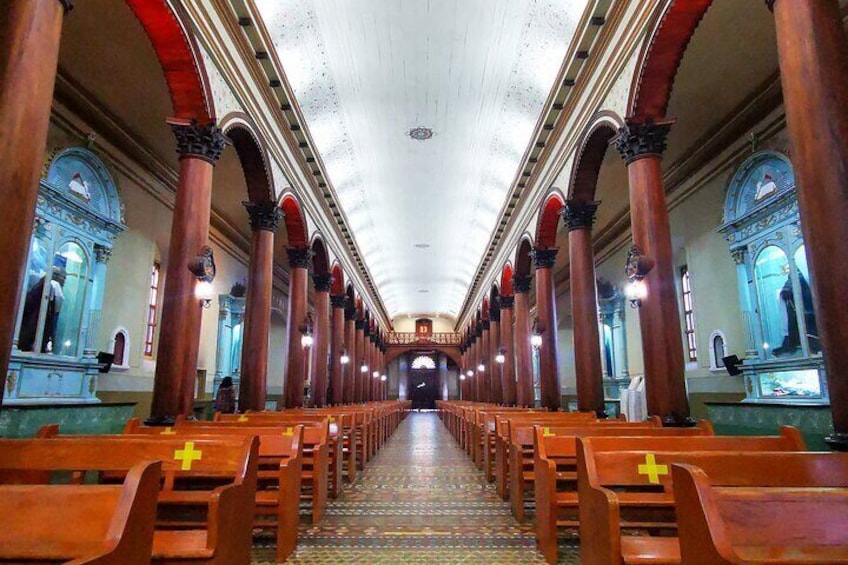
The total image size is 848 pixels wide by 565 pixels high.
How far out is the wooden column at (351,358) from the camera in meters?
20.6

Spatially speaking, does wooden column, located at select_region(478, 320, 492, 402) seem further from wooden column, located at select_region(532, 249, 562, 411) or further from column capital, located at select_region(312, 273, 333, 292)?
wooden column, located at select_region(532, 249, 562, 411)

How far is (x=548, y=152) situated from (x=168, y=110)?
760 cm

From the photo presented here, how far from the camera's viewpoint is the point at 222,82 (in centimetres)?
770

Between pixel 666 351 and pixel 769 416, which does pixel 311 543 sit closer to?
pixel 666 351

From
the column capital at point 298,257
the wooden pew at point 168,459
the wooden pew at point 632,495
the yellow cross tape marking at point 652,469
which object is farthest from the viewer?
the column capital at point 298,257

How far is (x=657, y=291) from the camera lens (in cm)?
638

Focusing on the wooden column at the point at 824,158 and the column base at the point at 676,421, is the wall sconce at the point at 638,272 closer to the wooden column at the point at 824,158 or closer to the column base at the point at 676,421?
the column base at the point at 676,421

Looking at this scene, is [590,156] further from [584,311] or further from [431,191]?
[431,191]

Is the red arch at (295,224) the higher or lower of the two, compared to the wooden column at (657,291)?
higher

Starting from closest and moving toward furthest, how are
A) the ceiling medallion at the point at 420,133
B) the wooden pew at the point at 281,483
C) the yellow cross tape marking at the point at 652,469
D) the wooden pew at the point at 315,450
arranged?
the yellow cross tape marking at the point at 652,469 → the wooden pew at the point at 281,483 → the wooden pew at the point at 315,450 → the ceiling medallion at the point at 420,133

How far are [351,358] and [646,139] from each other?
1645cm

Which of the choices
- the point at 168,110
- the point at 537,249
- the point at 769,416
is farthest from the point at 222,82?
the point at 769,416

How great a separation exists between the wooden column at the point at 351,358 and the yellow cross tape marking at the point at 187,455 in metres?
17.0

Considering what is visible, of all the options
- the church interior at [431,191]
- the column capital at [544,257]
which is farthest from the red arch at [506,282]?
the column capital at [544,257]
